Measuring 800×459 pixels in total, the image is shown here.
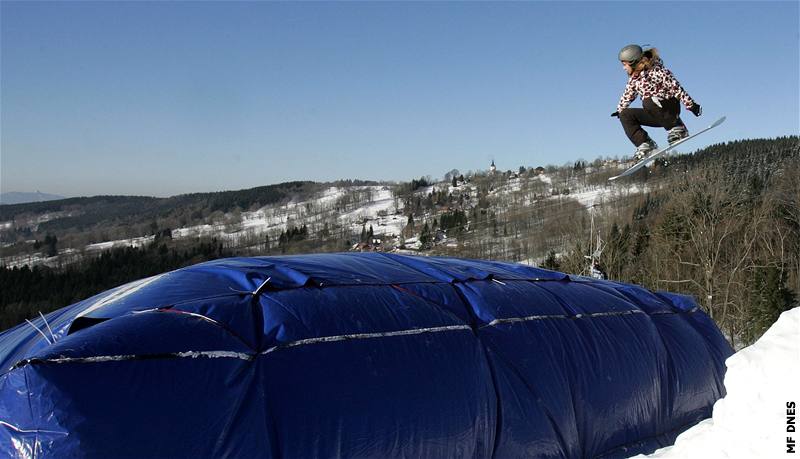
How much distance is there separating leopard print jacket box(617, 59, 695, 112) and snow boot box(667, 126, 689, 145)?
0.49m

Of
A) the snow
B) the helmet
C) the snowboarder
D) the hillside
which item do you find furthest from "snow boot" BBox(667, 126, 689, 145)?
the snow

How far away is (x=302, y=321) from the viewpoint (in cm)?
516

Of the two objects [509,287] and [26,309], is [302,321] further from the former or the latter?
[26,309]

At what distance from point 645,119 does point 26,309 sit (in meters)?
78.4

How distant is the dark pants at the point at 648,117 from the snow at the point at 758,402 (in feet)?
11.3

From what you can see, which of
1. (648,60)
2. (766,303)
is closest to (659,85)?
(648,60)

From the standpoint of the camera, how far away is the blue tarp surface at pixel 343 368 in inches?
164

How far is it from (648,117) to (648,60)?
818 millimetres

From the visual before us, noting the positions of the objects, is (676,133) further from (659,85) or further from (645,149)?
(659,85)

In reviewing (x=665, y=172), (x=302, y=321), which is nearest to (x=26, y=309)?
(x=665, y=172)

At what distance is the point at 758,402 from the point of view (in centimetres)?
480

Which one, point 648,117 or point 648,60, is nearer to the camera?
point 648,60

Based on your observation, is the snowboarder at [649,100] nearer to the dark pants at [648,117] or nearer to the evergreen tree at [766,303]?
the dark pants at [648,117]

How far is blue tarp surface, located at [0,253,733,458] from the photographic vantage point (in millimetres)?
4176
